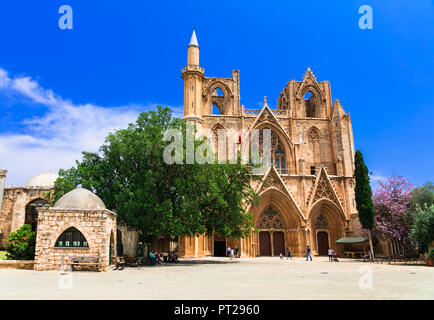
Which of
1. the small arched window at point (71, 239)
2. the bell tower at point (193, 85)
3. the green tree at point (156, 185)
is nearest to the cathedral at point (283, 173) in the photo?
the bell tower at point (193, 85)

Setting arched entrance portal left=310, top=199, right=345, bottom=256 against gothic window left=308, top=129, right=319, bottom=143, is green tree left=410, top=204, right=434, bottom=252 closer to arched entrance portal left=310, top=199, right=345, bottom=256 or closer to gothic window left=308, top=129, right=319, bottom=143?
arched entrance portal left=310, top=199, right=345, bottom=256

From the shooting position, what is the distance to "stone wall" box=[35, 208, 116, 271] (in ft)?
51.9

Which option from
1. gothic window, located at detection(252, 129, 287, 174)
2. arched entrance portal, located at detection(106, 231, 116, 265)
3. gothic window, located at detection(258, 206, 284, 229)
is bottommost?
arched entrance portal, located at detection(106, 231, 116, 265)

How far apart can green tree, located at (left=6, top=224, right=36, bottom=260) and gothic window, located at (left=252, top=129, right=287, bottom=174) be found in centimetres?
2529

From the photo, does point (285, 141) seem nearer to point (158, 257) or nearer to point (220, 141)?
point (220, 141)

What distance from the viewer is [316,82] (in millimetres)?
41000

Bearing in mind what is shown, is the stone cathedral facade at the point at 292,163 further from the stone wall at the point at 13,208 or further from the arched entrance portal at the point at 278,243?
the stone wall at the point at 13,208

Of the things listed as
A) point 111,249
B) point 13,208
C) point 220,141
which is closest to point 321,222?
point 220,141

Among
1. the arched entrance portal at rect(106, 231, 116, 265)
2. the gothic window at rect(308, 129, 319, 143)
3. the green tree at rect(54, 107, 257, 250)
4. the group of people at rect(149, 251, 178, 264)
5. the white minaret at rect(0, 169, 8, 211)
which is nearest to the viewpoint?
the arched entrance portal at rect(106, 231, 116, 265)

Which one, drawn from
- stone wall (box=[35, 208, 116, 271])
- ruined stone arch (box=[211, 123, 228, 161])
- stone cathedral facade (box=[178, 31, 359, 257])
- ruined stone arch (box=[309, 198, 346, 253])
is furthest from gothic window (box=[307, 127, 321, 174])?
stone wall (box=[35, 208, 116, 271])

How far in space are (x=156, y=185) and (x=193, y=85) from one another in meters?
17.7

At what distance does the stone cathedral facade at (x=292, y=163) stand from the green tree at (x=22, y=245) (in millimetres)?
15204

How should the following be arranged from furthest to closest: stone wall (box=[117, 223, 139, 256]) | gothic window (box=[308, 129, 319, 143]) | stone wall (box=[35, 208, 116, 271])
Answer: gothic window (box=[308, 129, 319, 143]) < stone wall (box=[117, 223, 139, 256]) < stone wall (box=[35, 208, 116, 271])
